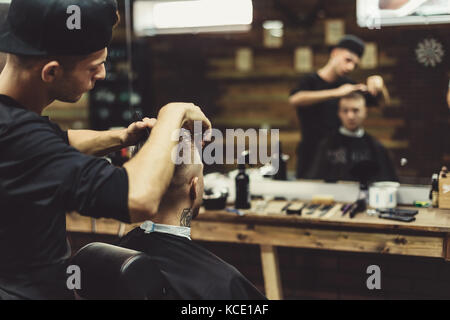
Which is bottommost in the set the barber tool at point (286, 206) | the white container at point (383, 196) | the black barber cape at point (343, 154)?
the barber tool at point (286, 206)

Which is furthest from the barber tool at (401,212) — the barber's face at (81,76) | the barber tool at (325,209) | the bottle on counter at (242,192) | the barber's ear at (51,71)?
the barber's ear at (51,71)

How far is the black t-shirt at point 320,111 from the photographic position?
411 centimetres

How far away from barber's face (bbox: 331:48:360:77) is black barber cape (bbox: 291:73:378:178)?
90 millimetres

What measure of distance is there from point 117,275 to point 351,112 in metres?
2.97

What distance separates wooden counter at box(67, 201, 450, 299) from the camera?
262 centimetres

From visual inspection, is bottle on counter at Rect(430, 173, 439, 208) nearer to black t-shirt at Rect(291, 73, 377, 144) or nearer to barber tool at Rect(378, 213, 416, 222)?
barber tool at Rect(378, 213, 416, 222)

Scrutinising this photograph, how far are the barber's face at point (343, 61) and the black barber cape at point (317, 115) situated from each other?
0.09 m

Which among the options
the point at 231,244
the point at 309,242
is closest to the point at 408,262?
the point at 309,242

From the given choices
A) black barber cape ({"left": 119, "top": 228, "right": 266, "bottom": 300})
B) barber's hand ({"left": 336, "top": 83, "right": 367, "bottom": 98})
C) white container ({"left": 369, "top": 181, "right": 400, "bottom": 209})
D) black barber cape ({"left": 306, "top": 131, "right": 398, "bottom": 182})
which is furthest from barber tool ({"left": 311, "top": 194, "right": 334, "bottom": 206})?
black barber cape ({"left": 119, "top": 228, "right": 266, "bottom": 300})

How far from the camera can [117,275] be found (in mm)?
1379

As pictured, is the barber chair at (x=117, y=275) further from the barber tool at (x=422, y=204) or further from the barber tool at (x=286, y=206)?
the barber tool at (x=422, y=204)

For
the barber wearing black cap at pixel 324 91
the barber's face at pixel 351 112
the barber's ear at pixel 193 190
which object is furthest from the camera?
the barber wearing black cap at pixel 324 91

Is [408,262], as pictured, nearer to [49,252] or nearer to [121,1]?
[49,252]

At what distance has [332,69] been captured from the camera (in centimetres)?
414
